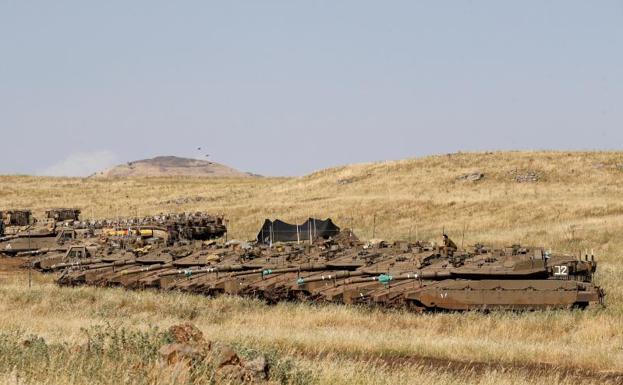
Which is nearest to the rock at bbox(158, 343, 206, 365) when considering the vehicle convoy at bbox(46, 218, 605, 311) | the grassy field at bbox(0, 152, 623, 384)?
the grassy field at bbox(0, 152, 623, 384)

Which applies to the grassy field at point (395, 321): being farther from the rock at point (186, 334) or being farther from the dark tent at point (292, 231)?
the dark tent at point (292, 231)

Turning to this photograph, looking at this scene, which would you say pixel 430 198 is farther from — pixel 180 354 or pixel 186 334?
pixel 180 354

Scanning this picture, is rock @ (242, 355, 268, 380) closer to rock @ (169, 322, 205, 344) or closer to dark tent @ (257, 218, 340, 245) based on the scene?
rock @ (169, 322, 205, 344)

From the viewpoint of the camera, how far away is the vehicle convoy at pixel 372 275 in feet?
72.3

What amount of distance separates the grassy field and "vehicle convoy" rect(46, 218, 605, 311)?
867mm

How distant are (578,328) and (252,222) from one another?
40.9 metres

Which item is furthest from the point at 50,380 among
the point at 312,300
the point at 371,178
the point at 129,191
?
the point at 129,191

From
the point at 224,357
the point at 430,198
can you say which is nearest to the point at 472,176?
the point at 430,198

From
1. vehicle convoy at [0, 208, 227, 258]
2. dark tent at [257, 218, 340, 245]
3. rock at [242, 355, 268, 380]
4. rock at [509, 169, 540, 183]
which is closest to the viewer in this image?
rock at [242, 355, 268, 380]

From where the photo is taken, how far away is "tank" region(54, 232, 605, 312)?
22.0 m

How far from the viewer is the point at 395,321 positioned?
20.7 meters

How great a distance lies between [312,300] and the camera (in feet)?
77.9

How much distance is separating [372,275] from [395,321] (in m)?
3.79

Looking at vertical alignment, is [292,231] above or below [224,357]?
above
